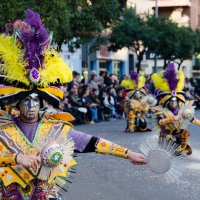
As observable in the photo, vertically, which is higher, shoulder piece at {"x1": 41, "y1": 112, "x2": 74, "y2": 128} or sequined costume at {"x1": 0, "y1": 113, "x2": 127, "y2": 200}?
shoulder piece at {"x1": 41, "y1": 112, "x2": 74, "y2": 128}

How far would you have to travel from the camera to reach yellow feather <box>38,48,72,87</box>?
476 centimetres

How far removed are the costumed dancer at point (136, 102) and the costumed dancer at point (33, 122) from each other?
1165cm

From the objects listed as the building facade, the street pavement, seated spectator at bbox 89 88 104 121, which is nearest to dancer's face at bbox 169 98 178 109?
the street pavement

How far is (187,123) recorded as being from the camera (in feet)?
35.5

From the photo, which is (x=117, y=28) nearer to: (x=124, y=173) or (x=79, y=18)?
(x=79, y=18)

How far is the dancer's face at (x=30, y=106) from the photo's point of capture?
15.7ft

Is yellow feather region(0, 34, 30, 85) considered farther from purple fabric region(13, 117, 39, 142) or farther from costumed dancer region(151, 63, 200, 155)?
costumed dancer region(151, 63, 200, 155)

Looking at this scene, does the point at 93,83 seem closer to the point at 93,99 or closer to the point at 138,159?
the point at 93,99

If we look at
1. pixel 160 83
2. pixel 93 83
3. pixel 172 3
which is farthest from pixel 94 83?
pixel 172 3

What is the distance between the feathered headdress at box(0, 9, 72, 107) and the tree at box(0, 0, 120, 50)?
1090 centimetres

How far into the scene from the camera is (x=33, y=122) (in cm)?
484

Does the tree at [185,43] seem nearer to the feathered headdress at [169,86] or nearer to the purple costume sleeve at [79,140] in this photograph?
the feathered headdress at [169,86]

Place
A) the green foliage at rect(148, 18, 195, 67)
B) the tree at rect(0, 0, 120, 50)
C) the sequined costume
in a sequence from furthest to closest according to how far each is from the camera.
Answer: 1. the green foliage at rect(148, 18, 195, 67)
2. the tree at rect(0, 0, 120, 50)
3. the sequined costume

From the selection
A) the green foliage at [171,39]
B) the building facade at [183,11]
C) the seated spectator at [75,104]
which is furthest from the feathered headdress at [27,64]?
the building facade at [183,11]
